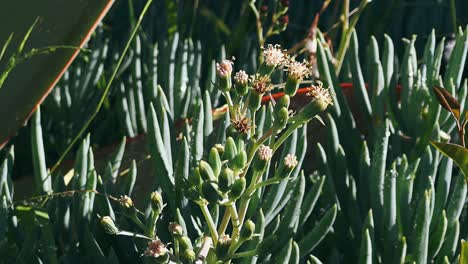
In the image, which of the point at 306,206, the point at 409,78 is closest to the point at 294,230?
the point at 306,206

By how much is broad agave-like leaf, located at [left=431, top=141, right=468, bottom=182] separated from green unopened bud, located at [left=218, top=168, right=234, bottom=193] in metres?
0.15

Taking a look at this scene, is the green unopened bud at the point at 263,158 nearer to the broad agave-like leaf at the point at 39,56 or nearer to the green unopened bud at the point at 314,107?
the green unopened bud at the point at 314,107

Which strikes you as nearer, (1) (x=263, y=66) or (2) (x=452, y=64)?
(1) (x=263, y=66)

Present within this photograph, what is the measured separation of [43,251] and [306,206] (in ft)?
0.70

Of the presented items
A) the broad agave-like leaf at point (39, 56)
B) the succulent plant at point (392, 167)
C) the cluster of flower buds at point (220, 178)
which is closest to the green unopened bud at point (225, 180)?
the cluster of flower buds at point (220, 178)

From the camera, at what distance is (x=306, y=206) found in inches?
30.5

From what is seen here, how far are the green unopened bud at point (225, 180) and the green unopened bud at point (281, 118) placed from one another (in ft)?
0.16

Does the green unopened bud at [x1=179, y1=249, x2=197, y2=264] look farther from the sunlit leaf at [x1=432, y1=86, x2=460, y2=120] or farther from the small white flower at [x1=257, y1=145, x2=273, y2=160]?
the sunlit leaf at [x1=432, y1=86, x2=460, y2=120]

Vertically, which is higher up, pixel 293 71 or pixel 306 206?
pixel 293 71

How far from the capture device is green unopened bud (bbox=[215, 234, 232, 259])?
626 mm

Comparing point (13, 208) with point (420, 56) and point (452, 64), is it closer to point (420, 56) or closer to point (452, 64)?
point (452, 64)

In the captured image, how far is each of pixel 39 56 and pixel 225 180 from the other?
34 cm

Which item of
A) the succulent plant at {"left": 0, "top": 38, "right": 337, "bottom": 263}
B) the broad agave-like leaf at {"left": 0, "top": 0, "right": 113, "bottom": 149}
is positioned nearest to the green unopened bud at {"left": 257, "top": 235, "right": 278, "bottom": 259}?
the succulent plant at {"left": 0, "top": 38, "right": 337, "bottom": 263}

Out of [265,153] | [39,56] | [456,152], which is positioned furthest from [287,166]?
[39,56]
